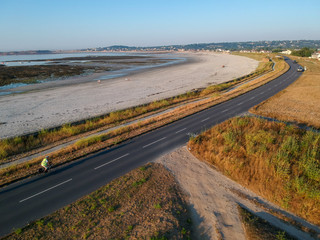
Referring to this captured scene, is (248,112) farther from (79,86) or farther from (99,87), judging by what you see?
(79,86)

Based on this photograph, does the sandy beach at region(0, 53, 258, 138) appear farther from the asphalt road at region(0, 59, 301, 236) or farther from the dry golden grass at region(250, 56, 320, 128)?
the dry golden grass at region(250, 56, 320, 128)

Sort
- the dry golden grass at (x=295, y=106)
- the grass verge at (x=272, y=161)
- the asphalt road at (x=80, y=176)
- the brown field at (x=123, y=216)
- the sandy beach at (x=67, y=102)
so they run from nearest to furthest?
the brown field at (x=123, y=216) → the asphalt road at (x=80, y=176) → the grass verge at (x=272, y=161) → the dry golden grass at (x=295, y=106) → the sandy beach at (x=67, y=102)

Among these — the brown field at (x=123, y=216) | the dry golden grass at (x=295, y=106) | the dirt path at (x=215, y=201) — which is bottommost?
the dirt path at (x=215, y=201)

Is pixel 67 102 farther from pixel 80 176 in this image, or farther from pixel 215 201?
pixel 215 201

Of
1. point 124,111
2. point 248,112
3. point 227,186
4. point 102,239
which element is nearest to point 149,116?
point 124,111

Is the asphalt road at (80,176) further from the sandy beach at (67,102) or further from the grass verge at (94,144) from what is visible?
the sandy beach at (67,102)

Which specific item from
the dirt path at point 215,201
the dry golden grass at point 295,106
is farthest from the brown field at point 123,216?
the dry golden grass at point 295,106

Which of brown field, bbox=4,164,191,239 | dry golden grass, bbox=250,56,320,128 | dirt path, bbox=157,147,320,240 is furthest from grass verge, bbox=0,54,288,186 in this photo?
dry golden grass, bbox=250,56,320,128
